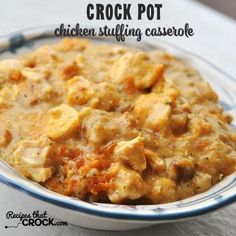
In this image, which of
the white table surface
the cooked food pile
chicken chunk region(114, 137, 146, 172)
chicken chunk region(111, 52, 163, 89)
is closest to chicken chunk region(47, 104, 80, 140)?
the cooked food pile

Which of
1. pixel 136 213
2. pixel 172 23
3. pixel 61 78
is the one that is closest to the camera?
pixel 136 213

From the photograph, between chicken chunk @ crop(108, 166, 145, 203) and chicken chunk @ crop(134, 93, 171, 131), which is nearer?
chicken chunk @ crop(108, 166, 145, 203)

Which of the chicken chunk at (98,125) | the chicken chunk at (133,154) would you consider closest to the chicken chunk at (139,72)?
the chicken chunk at (98,125)

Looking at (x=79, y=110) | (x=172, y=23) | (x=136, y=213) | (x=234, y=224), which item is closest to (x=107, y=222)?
(x=136, y=213)

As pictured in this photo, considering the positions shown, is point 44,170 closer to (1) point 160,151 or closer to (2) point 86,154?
(2) point 86,154

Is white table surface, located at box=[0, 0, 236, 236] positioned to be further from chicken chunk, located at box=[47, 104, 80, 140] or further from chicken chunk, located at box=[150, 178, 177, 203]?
chicken chunk, located at box=[150, 178, 177, 203]

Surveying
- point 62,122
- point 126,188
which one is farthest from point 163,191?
point 62,122

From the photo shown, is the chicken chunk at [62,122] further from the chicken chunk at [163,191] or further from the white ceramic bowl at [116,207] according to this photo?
the chicken chunk at [163,191]

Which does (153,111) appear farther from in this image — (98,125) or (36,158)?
(36,158)
